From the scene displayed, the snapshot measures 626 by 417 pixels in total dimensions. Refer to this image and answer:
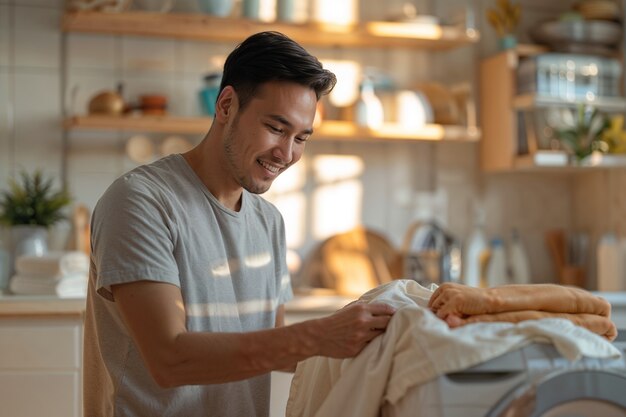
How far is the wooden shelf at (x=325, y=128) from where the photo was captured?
3562 millimetres

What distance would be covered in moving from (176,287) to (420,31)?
2566 mm

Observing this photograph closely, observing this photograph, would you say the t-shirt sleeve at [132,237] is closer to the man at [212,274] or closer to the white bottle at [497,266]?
the man at [212,274]

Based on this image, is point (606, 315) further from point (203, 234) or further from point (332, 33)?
point (332, 33)

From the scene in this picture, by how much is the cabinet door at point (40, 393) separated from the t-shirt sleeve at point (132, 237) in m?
1.70

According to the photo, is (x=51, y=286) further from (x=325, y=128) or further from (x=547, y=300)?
(x=547, y=300)

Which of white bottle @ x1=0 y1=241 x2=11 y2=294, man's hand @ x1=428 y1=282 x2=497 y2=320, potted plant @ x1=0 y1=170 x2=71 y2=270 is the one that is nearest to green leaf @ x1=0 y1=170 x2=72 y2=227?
potted plant @ x1=0 y1=170 x2=71 y2=270

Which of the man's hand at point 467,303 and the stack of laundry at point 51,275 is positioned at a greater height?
the man's hand at point 467,303

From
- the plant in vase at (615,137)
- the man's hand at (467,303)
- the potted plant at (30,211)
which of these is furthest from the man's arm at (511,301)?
the plant in vase at (615,137)

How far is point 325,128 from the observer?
12.2ft

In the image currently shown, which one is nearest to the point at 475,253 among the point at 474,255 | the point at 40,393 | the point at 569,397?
the point at 474,255

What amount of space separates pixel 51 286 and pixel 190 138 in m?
0.91

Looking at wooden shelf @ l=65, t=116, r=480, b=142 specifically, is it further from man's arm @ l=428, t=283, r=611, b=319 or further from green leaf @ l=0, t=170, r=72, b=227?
man's arm @ l=428, t=283, r=611, b=319

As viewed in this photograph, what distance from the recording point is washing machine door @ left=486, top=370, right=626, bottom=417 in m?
1.20

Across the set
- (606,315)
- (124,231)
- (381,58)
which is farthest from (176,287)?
(381,58)
